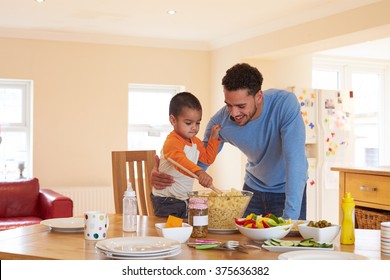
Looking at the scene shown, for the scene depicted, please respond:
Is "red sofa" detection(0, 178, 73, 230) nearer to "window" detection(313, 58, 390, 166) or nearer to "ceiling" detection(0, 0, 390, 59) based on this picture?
"ceiling" detection(0, 0, 390, 59)

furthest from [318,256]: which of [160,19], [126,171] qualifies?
[160,19]

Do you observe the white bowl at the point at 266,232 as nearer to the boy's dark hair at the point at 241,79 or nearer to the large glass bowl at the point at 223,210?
the large glass bowl at the point at 223,210

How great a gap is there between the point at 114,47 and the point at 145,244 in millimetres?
5147

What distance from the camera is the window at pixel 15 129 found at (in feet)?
20.7

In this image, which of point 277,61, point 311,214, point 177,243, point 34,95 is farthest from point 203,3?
point 177,243

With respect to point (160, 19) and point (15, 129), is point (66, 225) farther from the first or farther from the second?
point (15, 129)

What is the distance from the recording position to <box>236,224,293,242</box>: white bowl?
1799mm

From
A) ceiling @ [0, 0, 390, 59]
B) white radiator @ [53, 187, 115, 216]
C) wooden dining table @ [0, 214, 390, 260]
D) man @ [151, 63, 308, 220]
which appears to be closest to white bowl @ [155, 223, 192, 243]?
wooden dining table @ [0, 214, 390, 260]

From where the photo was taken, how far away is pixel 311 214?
638 centimetres

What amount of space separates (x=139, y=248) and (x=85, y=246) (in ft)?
0.75

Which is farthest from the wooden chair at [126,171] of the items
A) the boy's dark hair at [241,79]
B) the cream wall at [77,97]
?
the cream wall at [77,97]

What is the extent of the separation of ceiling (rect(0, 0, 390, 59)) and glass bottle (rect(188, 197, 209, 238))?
332 cm
